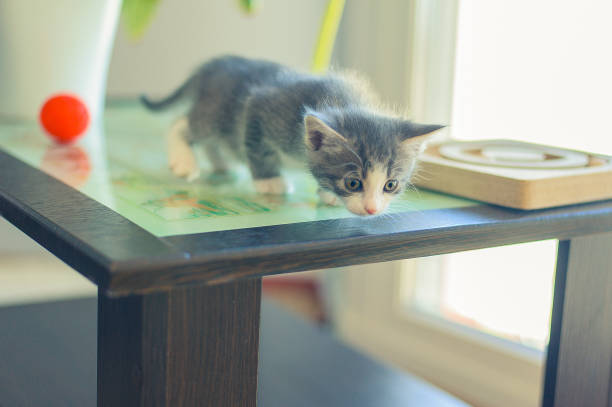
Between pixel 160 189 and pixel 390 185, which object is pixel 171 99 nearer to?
pixel 160 189

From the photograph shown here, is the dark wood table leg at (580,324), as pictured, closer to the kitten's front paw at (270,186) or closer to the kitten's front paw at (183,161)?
the kitten's front paw at (270,186)

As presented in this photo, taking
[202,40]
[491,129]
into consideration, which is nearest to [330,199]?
[491,129]

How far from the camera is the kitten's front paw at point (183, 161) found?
2.46ft

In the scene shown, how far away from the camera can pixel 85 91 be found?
1.04 m

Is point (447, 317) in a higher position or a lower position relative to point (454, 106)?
lower

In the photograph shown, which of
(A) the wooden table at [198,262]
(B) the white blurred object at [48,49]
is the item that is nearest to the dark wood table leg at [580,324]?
(A) the wooden table at [198,262]

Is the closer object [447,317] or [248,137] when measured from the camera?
[248,137]

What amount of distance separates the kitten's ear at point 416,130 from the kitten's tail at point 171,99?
354mm

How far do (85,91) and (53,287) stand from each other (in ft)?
2.12

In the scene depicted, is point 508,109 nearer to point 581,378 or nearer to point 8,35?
point 581,378

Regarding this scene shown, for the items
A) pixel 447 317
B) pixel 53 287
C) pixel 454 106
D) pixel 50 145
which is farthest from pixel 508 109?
pixel 53 287

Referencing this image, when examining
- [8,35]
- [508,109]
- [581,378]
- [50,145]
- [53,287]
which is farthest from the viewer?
[53,287]

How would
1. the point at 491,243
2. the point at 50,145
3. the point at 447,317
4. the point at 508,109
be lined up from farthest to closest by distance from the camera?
the point at 447,317, the point at 508,109, the point at 50,145, the point at 491,243

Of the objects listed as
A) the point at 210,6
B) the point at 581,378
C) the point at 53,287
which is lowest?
the point at 53,287
